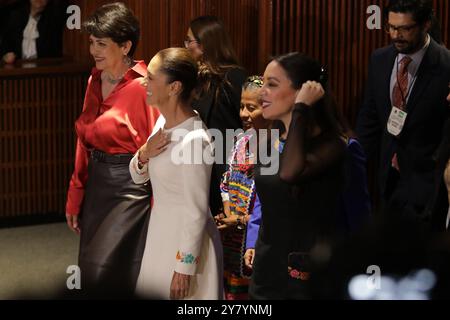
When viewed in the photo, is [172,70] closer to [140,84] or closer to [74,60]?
[140,84]

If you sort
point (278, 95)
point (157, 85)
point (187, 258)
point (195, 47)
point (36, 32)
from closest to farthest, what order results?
point (278, 95) < point (187, 258) < point (157, 85) < point (195, 47) < point (36, 32)

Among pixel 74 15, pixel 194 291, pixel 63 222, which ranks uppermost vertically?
pixel 74 15

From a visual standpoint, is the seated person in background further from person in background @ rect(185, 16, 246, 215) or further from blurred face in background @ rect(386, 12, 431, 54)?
blurred face in background @ rect(386, 12, 431, 54)

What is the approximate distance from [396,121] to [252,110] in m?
0.77

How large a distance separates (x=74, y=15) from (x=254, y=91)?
3.19 metres

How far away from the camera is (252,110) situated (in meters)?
3.60

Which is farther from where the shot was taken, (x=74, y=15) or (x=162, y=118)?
(x=74, y=15)

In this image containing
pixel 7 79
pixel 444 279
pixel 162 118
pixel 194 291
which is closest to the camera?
pixel 444 279

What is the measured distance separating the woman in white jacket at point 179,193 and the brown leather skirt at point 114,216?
533mm

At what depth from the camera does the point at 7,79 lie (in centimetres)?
630

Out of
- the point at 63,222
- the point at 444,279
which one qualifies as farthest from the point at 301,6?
the point at 444,279

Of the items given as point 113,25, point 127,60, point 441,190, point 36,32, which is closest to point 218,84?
point 127,60

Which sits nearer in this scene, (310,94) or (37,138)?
(310,94)

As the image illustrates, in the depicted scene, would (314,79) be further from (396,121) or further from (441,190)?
(396,121)
